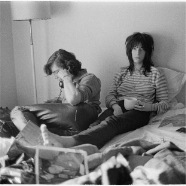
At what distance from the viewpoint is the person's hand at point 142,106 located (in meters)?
1.26

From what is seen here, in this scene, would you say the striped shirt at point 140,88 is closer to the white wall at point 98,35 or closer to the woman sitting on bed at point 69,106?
the white wall at point 98,35

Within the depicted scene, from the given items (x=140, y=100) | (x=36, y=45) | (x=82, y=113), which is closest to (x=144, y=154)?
(x=82, y=113)

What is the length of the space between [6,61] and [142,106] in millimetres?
646

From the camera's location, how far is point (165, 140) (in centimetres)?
102

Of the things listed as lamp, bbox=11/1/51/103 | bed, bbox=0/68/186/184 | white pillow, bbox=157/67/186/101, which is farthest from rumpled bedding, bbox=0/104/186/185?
lamp, bbox=11/1/51/103

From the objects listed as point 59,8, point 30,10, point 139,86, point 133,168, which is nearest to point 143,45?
point 139,86

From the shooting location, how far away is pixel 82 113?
1167 mm

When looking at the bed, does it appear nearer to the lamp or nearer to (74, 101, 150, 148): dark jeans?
(74, 101, 150, 148): dark jeans

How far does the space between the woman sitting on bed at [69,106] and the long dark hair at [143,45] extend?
243 millimetres

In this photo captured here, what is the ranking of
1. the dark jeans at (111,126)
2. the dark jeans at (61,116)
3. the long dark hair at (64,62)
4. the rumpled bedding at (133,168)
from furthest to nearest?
the long dark hair at (64,62) < the dark jeans at (61,116) < the dark jeans at (111,126) < the rumpled bedding at (133,168)

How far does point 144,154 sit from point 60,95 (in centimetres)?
58

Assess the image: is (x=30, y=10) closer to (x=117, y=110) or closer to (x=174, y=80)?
(x=117, y=110)

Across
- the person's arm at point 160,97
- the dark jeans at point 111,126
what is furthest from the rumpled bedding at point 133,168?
the person's arm at point 160,97

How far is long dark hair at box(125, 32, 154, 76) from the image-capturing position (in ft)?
4.59
